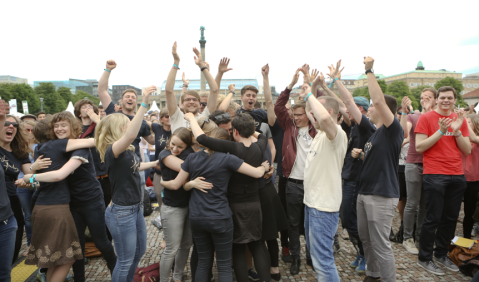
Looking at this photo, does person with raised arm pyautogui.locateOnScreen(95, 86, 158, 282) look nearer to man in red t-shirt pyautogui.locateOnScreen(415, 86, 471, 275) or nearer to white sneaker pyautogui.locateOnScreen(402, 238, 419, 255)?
man in red t-shirt pyautogui.locateOnScreen(415, 86, 471, 275)

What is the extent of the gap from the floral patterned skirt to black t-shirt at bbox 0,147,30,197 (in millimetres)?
1251

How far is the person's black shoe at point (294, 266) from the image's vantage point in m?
3.99

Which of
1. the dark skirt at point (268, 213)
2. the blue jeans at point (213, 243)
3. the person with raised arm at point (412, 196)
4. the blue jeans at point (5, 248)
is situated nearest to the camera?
the blue jeans at point (213, 243)

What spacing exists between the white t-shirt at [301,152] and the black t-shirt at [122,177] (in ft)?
6.59

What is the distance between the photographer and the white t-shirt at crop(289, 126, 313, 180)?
4016 millimetres

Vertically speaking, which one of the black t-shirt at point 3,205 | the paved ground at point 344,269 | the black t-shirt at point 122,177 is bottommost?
the paved ground at point 344,269

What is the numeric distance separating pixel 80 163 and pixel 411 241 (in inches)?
188

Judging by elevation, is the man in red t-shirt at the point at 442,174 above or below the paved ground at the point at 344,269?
above

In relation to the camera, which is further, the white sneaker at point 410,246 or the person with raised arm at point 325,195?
the white sneaker at point 410,246

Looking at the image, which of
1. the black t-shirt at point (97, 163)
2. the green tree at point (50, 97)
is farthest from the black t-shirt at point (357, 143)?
the green tree at point (50, 97)

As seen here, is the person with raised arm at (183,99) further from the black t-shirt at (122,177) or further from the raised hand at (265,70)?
the black t-shirt at (122,177)

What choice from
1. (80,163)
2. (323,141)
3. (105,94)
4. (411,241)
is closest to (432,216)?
(411,241)

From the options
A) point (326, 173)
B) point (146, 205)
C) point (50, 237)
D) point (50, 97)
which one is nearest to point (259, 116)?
point (326, 173)

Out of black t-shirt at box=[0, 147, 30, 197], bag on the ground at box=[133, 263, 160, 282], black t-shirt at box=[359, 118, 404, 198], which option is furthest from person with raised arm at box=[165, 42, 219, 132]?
black t-shirt at box=[359, 118, 404, 198]
